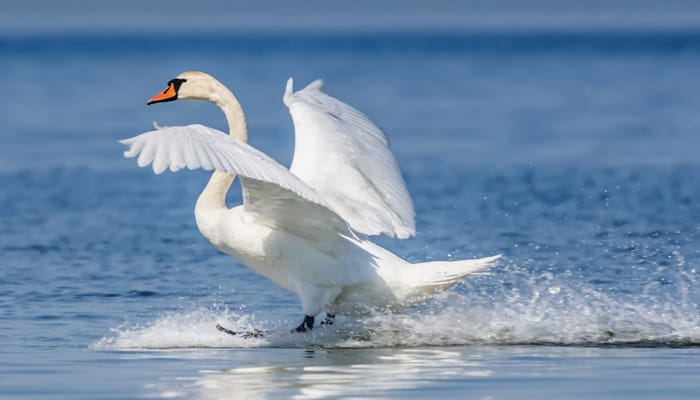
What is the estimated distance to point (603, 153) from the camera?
2388 cm

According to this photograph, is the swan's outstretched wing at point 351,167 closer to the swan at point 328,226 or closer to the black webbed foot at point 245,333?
the swan at point 328,226

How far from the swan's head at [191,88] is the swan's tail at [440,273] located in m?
2.14

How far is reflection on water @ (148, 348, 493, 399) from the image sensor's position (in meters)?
9.16

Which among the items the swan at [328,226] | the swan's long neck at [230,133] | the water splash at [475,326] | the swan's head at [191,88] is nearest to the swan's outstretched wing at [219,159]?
the swan at [328,226]

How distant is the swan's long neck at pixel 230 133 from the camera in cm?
1126

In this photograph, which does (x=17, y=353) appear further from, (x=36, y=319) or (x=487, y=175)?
(x=487, y=175)

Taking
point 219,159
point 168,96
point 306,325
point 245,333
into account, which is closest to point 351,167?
point 306,325

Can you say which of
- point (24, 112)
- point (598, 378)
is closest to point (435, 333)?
point (598, 378)

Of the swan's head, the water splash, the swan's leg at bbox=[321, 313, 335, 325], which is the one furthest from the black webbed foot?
the swan's head

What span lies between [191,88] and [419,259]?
128 inches

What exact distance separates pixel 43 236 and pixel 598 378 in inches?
329

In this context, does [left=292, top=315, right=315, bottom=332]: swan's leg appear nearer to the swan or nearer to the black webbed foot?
the swan

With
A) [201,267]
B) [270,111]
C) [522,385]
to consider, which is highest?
[270,111]

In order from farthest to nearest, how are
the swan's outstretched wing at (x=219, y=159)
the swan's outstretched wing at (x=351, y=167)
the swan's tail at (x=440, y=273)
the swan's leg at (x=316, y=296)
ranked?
1. the swan's outstretched wing at (x=351, y=167)
2. the swan's leg at (x=316, y=296)
3. the swan's tail at (x=440, y=273)
4. the swan's outstretched wing at (x=219, y=159)
